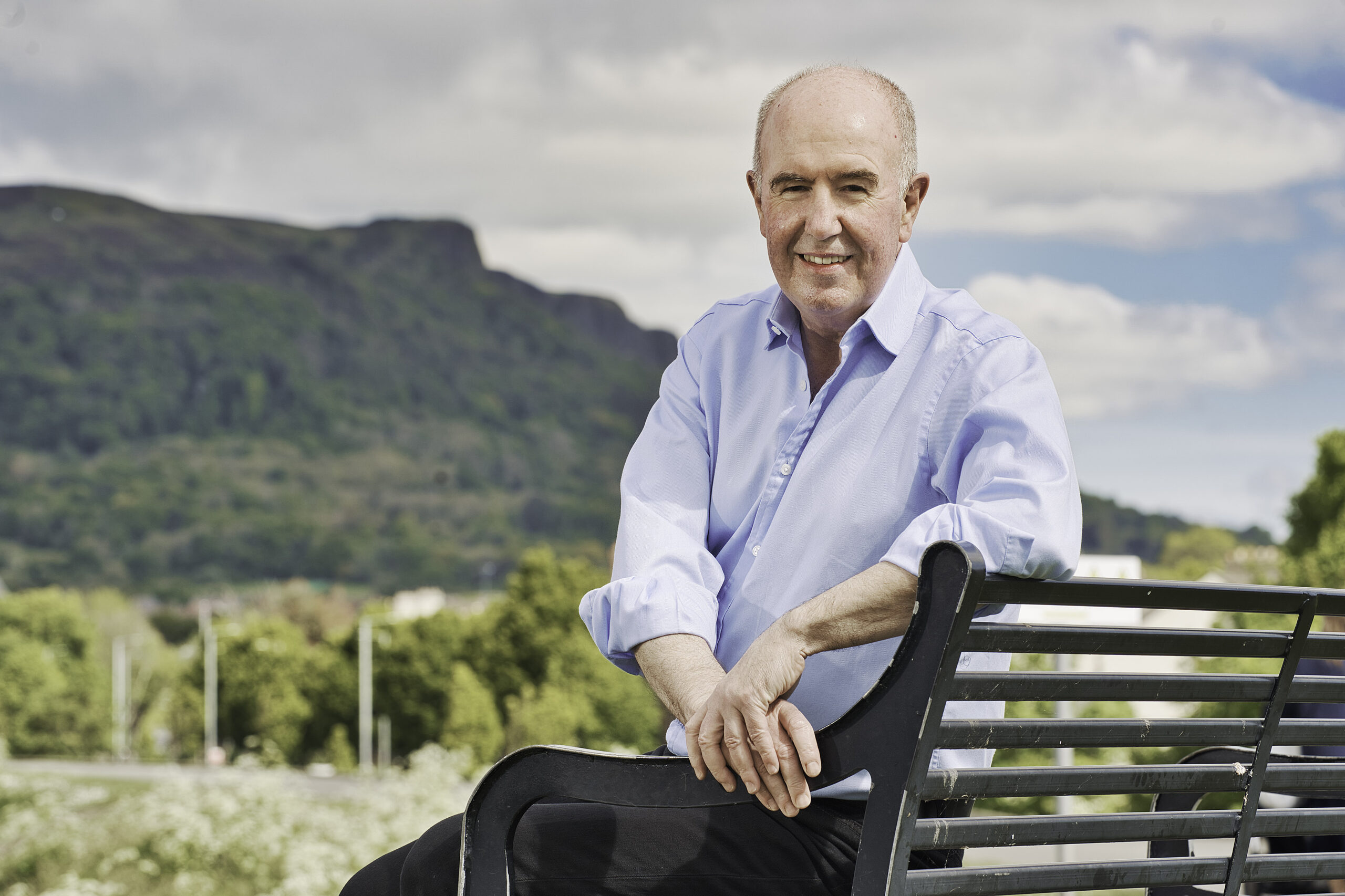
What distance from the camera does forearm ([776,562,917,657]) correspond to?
149 centimetres

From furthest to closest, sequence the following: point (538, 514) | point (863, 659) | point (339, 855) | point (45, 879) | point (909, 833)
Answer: point (538, 514) → point (45, 879) → point (339, 855) → point (863, 659) → point (909, 833)

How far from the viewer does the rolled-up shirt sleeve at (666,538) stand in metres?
1.73

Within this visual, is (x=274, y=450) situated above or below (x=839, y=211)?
above

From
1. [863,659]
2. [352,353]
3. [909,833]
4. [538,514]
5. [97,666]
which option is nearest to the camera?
[909,833]

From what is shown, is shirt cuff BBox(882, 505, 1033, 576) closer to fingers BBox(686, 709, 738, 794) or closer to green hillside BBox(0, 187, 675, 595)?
fingers BBox(686, 709, 738, 794)

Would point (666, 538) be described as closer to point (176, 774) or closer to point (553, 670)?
point (176, 774)

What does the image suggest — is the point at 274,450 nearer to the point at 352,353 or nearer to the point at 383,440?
the point at 383,440

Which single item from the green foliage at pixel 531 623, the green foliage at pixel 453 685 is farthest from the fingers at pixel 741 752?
the green foliage at pixel 531 623

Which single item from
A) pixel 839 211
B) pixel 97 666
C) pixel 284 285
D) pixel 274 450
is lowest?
pixel 97 666

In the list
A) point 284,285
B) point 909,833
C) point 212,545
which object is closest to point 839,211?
point 909,833

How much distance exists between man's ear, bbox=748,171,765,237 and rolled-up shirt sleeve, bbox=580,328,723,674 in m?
0.25

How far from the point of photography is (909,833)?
1.23 metres

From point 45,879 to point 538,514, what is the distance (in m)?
132

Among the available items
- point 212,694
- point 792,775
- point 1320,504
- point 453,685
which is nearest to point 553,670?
point 453,685
